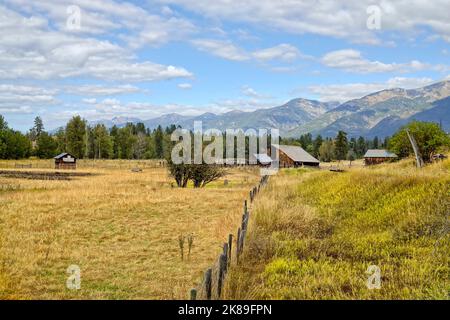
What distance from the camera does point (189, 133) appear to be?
43.6m

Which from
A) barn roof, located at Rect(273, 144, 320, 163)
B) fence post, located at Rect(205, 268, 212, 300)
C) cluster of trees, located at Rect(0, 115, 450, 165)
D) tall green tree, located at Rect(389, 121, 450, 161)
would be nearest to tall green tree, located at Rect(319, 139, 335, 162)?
cluster of trees, located at Rect(0, 115, 450, 165)

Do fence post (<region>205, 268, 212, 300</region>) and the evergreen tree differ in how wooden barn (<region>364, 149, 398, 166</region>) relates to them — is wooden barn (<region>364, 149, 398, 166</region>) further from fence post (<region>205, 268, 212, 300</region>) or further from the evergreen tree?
fence post (<region>205, 268, 212, 300</region>)

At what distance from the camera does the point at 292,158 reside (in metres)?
85.6

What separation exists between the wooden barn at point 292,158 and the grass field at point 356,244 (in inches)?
2598

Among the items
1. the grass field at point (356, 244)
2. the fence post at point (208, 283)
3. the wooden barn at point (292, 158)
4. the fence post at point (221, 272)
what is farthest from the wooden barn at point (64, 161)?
the fence post at point (208, 283)

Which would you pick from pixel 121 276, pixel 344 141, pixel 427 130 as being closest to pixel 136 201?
pixel 121 276

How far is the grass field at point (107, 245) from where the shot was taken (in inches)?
415

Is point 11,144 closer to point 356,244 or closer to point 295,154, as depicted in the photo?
point 295,154

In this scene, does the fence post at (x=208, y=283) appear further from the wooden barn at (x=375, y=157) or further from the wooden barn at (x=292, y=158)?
the wooden barn at (x=375, y=157)

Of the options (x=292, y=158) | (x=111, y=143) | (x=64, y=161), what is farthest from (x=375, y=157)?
(x=111, y=143)

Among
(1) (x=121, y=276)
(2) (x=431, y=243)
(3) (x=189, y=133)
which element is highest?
(3) (x=189, y=133)
